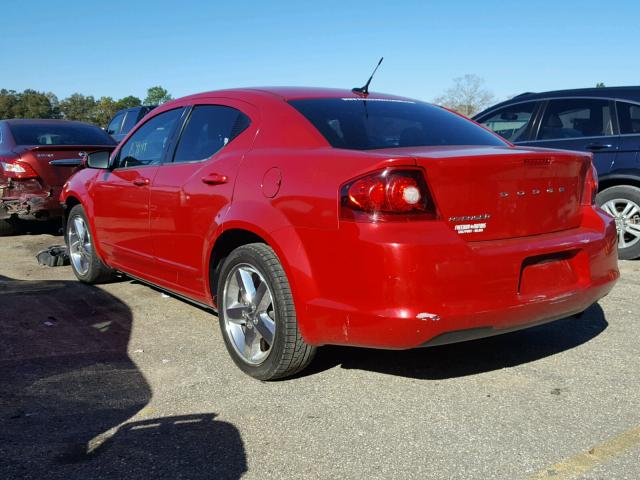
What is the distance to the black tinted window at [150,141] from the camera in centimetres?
455

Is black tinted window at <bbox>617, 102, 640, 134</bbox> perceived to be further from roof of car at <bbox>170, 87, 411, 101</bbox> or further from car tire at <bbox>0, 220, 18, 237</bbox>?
car tire at <bbox>0, 220, 18, 237</bbox>

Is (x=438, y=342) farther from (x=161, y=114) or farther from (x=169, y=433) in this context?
(x=161, y=114)

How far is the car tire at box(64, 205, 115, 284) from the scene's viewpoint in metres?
5.57

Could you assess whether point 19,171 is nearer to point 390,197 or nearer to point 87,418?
point 87,418

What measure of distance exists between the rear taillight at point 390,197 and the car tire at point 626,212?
4.46 m

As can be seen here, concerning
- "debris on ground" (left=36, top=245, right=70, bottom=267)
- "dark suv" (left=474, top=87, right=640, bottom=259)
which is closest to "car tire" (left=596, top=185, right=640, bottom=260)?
"dark suv" (left=474, top=87, right=640, bottom=259)

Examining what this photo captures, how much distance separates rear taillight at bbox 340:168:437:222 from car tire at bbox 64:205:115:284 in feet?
11.0

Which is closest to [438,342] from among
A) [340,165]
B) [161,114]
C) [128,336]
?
[340,165]

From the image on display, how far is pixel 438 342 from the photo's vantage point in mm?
2875

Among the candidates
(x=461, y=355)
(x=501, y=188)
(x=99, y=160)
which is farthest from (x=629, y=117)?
(x=99, y=160)

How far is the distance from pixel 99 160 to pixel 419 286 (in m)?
3.45

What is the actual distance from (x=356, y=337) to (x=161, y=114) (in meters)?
2.67

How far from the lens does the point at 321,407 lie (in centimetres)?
311

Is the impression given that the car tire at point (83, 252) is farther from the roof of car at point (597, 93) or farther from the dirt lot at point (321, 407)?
the roof of car at point (597, 93)
